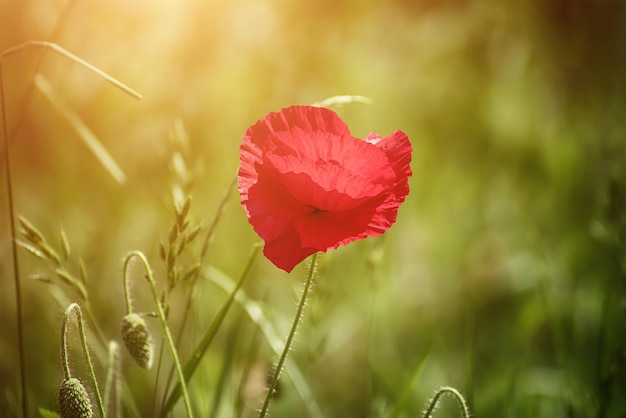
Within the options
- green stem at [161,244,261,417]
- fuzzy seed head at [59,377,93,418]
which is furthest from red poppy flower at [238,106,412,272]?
fuzzy seed head at [59,377,93,418]

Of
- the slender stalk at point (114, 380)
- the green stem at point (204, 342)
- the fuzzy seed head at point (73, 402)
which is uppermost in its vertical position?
the green stem at point (204, 342)

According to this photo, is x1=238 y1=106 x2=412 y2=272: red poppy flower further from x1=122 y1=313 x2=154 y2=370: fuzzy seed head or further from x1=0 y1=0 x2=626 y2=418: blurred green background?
x1=0 y1=0 x2=626 y2=418: blurred green background

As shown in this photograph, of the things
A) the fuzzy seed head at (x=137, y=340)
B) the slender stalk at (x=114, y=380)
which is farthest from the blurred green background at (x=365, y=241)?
the fuzzy seed head at (x=137, y=340)

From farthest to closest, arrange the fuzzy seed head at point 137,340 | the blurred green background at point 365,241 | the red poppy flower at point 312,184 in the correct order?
the blurred green background at point 365,241, the fuzzy seed head at point 137,340, the red poppy flower at point 312,184

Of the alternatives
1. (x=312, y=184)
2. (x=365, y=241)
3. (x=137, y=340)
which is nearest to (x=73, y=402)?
(x=137, y=340)

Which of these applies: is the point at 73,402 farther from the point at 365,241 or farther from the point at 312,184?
the point at 365,241

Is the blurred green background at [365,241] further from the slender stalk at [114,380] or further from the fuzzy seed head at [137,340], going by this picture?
the fuzzy seed head at [137,340]
